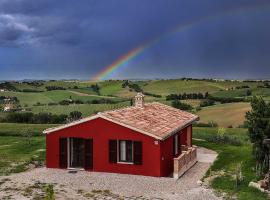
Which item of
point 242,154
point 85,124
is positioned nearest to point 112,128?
point 85,124

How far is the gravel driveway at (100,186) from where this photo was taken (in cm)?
2031

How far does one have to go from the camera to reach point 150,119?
27.5 meters

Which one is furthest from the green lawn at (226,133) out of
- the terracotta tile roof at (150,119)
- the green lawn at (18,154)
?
the green lawn at (18,154)

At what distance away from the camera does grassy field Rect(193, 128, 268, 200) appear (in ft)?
67.9

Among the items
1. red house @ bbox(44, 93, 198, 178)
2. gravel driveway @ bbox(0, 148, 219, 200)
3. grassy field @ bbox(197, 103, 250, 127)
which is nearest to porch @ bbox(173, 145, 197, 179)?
red house @ bbox(44, 93, 198, 178)

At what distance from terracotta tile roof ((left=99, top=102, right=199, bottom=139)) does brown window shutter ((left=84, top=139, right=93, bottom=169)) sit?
1.84 metres

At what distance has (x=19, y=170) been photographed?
26359 mm

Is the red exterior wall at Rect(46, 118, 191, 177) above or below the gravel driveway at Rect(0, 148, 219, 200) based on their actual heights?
above

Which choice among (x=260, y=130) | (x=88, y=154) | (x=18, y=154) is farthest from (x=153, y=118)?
(x=18, y=154)

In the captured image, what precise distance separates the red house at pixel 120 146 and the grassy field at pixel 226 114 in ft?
113

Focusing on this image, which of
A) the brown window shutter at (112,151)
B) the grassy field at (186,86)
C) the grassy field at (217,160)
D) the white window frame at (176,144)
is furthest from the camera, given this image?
the grassy field at (186,86)

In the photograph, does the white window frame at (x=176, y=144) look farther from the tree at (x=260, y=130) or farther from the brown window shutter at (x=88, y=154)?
the brown window shutter at (x=88, y=154)

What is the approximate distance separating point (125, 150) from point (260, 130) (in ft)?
24.5

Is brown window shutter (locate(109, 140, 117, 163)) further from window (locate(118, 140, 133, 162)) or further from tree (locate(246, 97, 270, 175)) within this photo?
tree (locate(246, 97, 270, 175))
